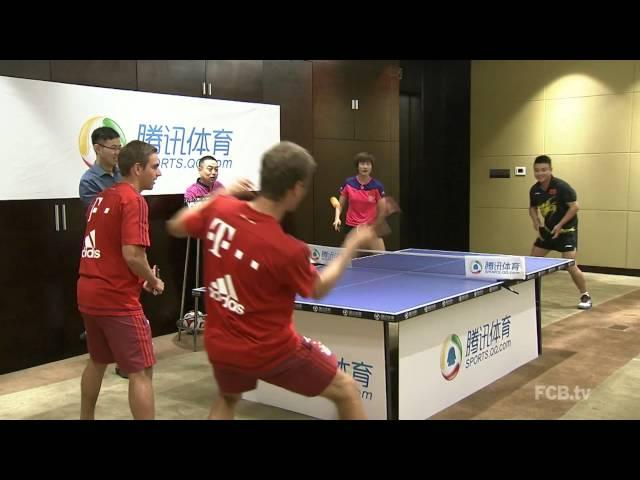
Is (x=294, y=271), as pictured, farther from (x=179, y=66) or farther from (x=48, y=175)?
(x=179, y=66)

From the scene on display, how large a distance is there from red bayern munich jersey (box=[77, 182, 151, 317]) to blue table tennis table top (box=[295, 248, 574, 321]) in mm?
979

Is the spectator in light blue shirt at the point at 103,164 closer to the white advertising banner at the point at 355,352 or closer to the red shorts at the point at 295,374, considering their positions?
the white advertising banner at the point at 355,352

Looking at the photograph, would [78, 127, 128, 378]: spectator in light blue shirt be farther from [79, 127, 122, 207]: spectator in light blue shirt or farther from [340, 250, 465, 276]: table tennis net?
→ [340, 250, 465, 276]: table tennis net

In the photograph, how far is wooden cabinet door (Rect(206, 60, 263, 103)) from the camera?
6.19 m

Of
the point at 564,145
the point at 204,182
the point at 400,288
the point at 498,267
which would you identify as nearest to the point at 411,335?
the point at 400,288

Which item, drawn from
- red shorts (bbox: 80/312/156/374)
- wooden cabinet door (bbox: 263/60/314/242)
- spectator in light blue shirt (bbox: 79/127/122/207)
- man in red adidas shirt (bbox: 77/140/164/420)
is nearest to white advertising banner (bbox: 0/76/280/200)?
wooden cabinet door (bbox: 263/60/314/242)

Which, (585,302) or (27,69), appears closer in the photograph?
(27,69)

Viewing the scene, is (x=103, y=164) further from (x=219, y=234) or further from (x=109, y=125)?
(x=219, y=234)

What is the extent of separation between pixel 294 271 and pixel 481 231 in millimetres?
9081

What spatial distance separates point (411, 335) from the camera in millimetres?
3537

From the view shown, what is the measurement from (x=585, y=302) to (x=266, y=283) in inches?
221

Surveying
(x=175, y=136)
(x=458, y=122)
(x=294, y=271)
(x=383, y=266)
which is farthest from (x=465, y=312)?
(x=458, y=122)

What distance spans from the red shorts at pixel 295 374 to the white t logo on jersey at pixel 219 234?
423mm

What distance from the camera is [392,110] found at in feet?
27.1
